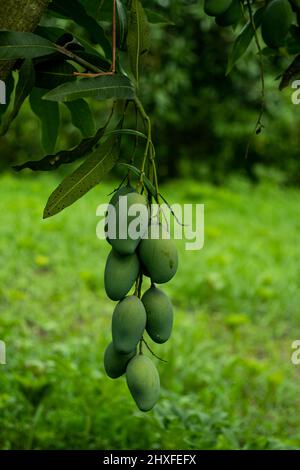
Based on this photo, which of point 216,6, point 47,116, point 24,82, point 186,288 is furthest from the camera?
point 186,288

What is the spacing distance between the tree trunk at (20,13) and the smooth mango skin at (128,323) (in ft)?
1.06

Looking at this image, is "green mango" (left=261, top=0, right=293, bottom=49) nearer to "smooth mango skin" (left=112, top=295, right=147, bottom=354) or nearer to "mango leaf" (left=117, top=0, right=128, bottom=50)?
"mango leaf" (left=117, top=0, right=128, bottom=50)

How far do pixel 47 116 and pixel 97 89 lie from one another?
320 mm

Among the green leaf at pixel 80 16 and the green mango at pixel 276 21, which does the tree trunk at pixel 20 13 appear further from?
the green mango at pixel 276 21

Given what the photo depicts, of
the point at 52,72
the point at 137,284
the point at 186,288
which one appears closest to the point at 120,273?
the point at 137,284

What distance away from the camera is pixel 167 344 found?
88.9 inches

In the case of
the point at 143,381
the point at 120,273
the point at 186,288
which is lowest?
the point at 186,288

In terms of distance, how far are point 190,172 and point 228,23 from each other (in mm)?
4489

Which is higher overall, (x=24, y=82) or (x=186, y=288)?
(x=24, y=82)

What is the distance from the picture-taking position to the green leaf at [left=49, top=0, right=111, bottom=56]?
0.87 m

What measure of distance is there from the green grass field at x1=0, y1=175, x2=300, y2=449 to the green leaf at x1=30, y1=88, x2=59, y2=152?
633 millimetres

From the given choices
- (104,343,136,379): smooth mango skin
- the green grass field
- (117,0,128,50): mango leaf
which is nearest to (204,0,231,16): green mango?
(117,0,128,50): mango leaf

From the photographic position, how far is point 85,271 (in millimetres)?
2744

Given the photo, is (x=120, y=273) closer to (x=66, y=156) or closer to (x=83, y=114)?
(x=66, y=156)
